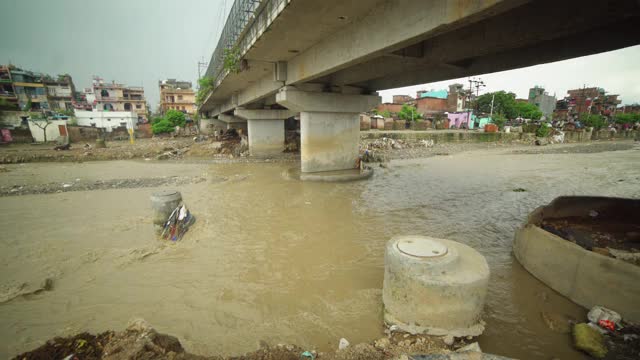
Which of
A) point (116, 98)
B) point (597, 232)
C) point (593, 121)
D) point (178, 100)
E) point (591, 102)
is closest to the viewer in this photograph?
point (597, 232)

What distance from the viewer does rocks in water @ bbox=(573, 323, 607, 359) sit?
300 cm

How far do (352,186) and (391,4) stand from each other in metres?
7.13

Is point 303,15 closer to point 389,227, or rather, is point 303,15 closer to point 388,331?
point 389,227

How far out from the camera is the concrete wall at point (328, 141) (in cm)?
1285

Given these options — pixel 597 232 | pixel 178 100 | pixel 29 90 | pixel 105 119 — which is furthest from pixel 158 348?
pixel 178 100

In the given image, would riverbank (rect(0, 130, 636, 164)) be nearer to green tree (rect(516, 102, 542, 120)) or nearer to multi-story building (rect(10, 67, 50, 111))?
green tree (rect(516, 102, 542, 120))

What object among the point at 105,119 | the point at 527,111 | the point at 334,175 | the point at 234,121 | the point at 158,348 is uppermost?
the point at 527,111

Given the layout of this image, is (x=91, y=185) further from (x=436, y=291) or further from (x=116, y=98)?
(x=116, y=98)

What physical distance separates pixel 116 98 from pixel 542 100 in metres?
113

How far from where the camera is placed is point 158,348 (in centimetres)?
251

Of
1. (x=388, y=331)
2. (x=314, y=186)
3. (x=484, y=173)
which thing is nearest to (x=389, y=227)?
(x=388, y=331)

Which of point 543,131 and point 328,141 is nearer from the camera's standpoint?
point 328,141

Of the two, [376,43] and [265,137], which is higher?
[376,43]

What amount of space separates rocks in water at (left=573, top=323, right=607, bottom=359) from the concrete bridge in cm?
436
